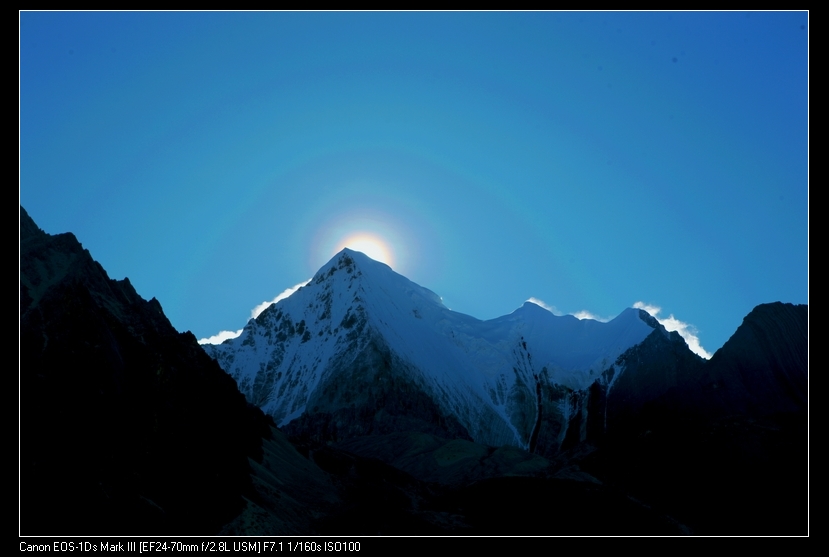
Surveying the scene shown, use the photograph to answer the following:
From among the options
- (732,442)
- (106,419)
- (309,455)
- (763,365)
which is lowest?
(106,419)

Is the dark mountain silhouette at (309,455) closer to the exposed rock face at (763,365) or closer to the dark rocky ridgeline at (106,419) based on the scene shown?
the dark rocky ridgeline at (106,419)

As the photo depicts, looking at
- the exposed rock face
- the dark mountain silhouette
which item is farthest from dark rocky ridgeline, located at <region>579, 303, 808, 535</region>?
the dark mountain silhouette

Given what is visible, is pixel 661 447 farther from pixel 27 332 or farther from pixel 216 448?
pixel 27 332

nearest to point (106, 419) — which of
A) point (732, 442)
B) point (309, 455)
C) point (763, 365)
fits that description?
point (309, 455)

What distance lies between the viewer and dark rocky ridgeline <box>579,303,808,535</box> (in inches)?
3691

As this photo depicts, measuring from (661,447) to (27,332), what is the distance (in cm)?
8282

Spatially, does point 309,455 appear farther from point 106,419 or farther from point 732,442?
point 732,442

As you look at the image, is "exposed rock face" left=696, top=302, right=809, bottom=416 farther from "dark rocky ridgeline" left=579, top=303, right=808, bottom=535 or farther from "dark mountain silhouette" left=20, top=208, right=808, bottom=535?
"dark mountain silhouette" left=20, top=208, right=808, bottom=535

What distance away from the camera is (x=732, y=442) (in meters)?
104

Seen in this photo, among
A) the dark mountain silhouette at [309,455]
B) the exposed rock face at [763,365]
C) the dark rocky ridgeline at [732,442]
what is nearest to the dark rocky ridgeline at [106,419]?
the dark mountain silhouette at [309,455]

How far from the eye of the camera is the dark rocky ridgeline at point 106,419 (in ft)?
170

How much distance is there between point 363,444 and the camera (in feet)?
467

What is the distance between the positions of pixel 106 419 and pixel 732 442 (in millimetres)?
77316
